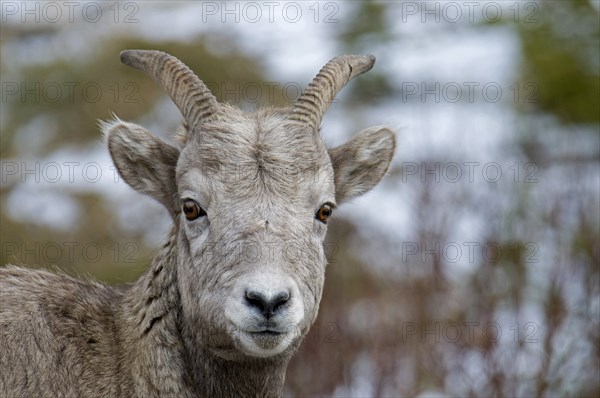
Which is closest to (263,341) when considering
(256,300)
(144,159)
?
(256,300)

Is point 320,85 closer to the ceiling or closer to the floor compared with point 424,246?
closer to the ceiling

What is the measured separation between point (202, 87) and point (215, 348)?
7.29 ft

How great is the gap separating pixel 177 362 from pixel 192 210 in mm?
1186

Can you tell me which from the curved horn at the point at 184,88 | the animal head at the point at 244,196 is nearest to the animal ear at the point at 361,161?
the animal head at the point at 244,196

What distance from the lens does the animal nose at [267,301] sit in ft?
26.4

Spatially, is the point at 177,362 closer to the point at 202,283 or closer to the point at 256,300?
the point at 202,283

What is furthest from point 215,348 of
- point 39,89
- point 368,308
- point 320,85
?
point 39,89

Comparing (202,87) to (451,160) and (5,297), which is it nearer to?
(5,297)

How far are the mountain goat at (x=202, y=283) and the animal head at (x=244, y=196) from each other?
0.01 m

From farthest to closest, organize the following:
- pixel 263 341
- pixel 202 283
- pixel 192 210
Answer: pixel 192 210
pixel 202 283
pixel 263 341

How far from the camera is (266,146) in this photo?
9.23m

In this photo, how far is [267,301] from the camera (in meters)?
8.04

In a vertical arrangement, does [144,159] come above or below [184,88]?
below

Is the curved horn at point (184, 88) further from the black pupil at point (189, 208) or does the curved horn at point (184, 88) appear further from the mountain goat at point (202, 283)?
the black pupil at point (189, 208)
